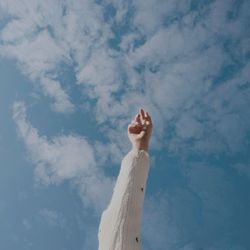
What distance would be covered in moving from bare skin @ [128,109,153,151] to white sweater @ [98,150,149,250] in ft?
A: 1.67

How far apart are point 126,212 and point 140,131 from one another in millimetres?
1439

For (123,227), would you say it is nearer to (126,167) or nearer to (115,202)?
(115,202)

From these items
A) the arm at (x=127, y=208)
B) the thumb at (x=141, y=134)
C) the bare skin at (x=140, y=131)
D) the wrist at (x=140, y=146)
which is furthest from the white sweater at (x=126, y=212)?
the thumb at (x=141, y=134)

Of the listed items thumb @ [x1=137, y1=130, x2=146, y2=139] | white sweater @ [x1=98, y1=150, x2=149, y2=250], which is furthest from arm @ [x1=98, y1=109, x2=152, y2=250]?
thumb @ [x1=137, y1=130, x2=146, y2=139]

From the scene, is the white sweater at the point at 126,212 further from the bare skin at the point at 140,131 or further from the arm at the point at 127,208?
the bare skin at the point at 140,131

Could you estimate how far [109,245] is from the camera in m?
2.86

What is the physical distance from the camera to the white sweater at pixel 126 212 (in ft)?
9.35

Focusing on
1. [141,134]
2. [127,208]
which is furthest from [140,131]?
[127,208]

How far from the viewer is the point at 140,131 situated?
4281mm

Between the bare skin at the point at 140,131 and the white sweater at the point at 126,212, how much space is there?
51cm

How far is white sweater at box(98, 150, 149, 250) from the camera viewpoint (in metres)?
2.85

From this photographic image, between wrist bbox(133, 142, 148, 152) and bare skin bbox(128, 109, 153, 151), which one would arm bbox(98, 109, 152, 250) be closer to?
wrist bbox(133, 142, 148, 152)

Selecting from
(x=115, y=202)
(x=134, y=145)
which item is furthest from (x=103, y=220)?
(x=134, y=145)

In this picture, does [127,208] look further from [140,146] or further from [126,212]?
[140,146]
